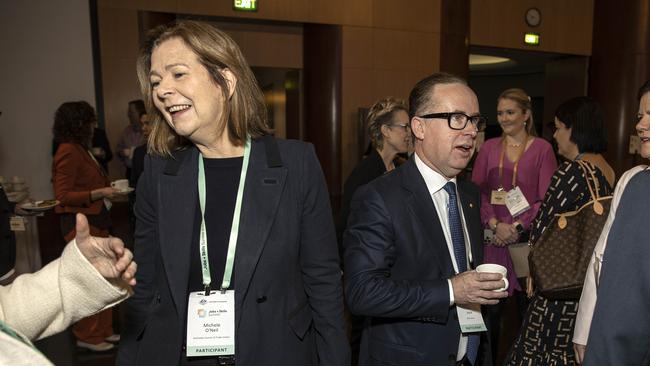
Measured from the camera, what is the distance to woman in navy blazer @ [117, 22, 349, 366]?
4.66 feet

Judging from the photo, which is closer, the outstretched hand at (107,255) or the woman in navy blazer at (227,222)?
the outstretched hand at (107,255)

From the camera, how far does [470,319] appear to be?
5.47 feet

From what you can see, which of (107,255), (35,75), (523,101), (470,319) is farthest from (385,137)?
(35,75)

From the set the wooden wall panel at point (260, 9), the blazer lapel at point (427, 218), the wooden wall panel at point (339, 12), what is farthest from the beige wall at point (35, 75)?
the blazer lapel at point (427, 218)

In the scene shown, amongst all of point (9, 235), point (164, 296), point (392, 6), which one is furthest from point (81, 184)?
point (392, 6)

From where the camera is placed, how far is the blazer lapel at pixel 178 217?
1423 millimetres

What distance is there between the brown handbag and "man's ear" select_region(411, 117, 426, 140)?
0.88 meters

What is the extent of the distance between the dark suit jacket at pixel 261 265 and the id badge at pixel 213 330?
0.03m

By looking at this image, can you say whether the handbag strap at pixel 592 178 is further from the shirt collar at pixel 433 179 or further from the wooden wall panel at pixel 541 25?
the wooden wall panel at pixel 541 25

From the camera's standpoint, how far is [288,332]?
1.46 meters

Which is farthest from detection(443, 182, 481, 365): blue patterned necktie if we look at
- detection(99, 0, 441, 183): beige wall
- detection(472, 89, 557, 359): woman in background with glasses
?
detection(99, 0, 441, 183): beige wall

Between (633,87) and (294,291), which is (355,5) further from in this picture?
(294,291)

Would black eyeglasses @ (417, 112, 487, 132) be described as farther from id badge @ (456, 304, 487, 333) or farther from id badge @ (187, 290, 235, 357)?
id badge @ (187, 290, 235, 357)

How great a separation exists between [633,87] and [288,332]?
36.2 feet
